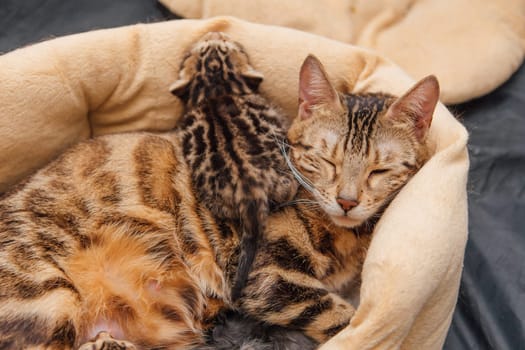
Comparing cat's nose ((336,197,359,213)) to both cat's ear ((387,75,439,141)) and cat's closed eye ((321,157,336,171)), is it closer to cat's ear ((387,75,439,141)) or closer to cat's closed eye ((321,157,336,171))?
cat's closed eye ((321,157,336,171))

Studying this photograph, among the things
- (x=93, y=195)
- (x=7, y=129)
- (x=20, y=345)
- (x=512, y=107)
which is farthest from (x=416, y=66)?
(x=20, y=345)

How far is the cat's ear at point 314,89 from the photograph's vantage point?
142 cm

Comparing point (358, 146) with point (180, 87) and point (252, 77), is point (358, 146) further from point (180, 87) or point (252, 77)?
point (180, 87)

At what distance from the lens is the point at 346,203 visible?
4.37 ft

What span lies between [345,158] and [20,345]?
0.90 m

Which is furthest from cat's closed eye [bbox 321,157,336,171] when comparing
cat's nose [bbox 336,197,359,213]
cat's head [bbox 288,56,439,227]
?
cat's nose [bbox 336,197,359,213]

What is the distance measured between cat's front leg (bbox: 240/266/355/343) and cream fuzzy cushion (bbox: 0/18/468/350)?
9 centimetres

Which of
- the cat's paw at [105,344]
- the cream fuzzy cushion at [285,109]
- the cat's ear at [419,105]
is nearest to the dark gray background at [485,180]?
the cream fuzzy cushion at [285,109]

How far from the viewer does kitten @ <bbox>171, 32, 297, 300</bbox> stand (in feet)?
4.60

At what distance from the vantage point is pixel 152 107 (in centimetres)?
178

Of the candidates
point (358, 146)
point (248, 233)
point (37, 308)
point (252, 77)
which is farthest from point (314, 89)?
point (37, 308)

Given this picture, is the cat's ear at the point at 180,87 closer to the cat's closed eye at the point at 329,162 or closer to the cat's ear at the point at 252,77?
the cat's ear at the point at 252,77

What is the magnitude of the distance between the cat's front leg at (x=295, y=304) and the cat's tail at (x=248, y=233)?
0.08 ft

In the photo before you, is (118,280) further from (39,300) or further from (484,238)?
(484,238)
